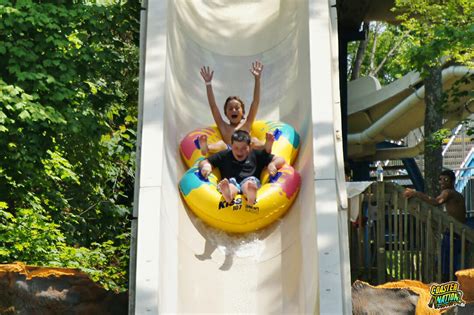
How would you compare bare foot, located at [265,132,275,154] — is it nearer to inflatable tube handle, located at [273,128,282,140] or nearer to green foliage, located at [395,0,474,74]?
inflatable tube handle, located at [273,128,282,140]

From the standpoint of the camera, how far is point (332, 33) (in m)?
8.49

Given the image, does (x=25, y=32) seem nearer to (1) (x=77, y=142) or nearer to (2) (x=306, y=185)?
(1) (x=77, y=142)

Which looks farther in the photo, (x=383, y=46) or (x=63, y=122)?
(x=383, y=46)

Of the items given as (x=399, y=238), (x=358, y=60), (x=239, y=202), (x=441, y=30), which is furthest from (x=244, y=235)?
(x=358, y=60)

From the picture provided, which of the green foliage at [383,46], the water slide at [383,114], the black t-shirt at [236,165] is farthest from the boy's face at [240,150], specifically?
the green foliage at [383,46]

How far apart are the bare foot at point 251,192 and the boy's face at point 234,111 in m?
1.17

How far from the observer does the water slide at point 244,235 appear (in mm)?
6703

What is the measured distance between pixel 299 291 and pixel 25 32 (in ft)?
12.7

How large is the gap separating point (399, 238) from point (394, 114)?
34.3 feet

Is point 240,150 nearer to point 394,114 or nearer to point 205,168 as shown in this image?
point 205,168

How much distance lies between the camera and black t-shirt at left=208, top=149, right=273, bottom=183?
805 cm

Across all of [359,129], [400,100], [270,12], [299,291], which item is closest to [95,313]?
[299,291]

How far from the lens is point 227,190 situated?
24.8 ft

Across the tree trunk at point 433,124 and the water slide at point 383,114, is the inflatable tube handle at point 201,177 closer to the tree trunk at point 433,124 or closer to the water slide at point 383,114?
the tree trunk at point 433,124
